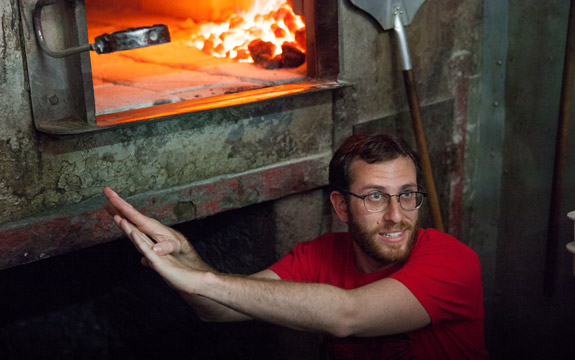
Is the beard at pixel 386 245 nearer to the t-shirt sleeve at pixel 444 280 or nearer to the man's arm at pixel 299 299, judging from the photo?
the t-shirt sleeve at pixel 444 280

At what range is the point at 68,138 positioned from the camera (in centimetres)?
266

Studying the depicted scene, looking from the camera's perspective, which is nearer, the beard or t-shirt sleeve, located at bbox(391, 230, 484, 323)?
t-shirt sleeve, located at bbox(391, 230, 484, 323)

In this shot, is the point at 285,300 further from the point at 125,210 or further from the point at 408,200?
the point at 408,200

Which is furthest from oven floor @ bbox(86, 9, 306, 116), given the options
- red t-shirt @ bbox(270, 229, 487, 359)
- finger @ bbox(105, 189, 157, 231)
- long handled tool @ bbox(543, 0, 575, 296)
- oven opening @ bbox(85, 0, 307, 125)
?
long handled tool @ bbox(543, 0, 575, 296)

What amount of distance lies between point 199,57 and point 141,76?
0.51 meters

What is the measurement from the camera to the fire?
3895mm

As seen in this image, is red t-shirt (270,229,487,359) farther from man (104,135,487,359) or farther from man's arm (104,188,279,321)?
man's arm (104,188,279,321)

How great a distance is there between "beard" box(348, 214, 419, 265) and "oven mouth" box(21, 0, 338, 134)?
744mm

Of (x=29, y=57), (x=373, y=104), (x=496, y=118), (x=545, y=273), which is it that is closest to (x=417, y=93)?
(x=373, y=104)

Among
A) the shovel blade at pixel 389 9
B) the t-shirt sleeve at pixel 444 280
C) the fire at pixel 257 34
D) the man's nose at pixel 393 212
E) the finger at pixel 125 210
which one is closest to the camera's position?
the finger at pixel 125 210

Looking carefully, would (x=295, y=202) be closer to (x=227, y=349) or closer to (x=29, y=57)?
(x=227, y=349)

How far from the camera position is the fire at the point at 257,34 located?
153 inches

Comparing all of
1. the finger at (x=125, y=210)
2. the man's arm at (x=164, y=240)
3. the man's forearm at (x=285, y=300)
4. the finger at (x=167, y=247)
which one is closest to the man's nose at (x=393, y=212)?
the man's forearm at (x=285, y=300)

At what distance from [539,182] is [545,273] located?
525mm
